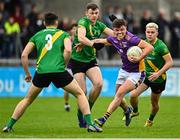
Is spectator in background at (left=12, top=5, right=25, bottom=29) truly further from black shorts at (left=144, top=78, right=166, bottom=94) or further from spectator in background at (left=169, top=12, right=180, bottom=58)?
black shorts at (left=144, top=78, right=166, bottom=94)

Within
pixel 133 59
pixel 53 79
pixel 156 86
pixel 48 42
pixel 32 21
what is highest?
pixel 48 42

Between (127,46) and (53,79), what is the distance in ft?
6.89

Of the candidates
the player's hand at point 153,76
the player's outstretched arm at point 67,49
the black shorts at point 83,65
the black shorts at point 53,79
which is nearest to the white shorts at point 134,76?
the player's hand at point 153,76

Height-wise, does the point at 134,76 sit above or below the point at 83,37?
below

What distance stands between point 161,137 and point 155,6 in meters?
24.7

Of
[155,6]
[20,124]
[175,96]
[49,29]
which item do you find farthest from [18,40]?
[49,29]

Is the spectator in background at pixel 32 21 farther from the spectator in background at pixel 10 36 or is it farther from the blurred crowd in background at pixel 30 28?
the spectator in background at pixel 10 36

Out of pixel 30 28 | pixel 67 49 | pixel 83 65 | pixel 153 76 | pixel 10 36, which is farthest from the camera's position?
pixel 30 28

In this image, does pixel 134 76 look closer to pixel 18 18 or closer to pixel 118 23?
pixel 118 23

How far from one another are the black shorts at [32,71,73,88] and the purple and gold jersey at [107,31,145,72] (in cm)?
182

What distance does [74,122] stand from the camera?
19.3 meters

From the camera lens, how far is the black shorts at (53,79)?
51.2 feet

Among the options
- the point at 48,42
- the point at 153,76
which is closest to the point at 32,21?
the point at 153,76

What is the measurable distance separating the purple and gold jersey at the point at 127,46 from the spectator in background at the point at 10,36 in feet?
48.9
